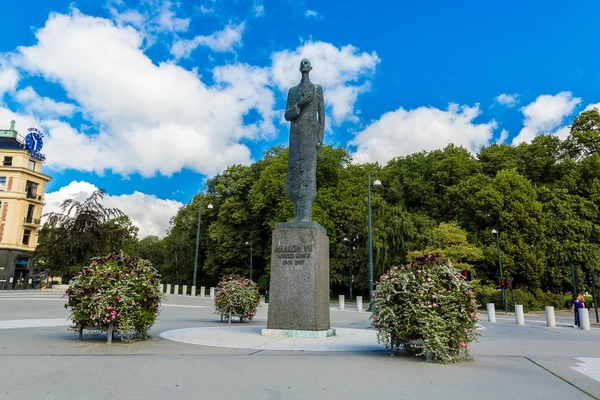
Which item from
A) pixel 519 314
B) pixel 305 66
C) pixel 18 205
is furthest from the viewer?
pixel 18 205

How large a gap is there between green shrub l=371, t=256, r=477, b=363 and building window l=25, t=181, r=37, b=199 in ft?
207

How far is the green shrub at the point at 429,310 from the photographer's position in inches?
267

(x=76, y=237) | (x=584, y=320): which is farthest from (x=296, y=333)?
(x=76, y=237)

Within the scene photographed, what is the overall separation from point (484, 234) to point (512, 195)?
4364 mm

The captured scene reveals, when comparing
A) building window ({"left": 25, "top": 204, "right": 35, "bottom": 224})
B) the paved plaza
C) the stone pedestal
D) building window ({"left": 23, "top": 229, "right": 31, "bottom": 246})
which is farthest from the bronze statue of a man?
building window ({"left": 23, "top": 229, "right": 31, "bottom": 246})

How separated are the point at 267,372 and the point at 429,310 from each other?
2742 millimetres

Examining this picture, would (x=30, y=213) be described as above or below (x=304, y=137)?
above

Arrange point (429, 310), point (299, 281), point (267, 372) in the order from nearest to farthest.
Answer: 1. point (267, 372)
2. point (429, 310)
3. point (299, 281)

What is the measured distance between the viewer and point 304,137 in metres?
11.5

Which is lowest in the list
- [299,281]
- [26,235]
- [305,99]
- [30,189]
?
[299,281]

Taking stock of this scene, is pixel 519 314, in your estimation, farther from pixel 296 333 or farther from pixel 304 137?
pixel 304 137

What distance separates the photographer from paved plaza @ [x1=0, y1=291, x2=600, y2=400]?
15.4 feet

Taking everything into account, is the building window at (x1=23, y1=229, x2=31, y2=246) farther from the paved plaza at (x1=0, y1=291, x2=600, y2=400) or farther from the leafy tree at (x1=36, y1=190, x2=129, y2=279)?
the paved plaza at (x1=0, y1=291, x2=600, y2=400)

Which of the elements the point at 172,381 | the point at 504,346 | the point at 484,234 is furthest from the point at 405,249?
the point at 172,381
